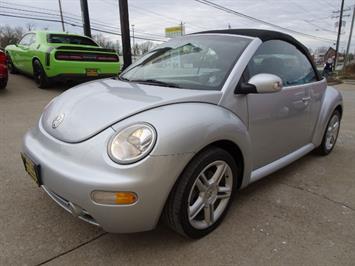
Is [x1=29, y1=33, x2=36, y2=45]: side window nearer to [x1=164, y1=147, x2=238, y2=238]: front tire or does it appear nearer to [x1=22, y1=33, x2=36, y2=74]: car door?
Result: [x1=22, y1=33, x2=36, y2=74]: car door

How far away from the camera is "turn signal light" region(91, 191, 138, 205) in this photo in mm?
1760

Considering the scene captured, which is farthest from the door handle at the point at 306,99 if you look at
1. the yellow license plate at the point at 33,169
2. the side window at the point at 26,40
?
the side window at the point at 26,40

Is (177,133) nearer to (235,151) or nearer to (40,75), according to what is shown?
(235,151)

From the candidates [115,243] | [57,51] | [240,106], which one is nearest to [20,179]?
[115,243]

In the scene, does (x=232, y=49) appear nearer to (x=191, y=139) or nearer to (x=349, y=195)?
(x=191, y=139)

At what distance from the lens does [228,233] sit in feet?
7.64

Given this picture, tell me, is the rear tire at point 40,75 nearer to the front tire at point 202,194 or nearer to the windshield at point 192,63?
the windshield at point 192,63

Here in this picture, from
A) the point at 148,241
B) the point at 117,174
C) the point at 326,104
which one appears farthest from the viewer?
the point at 326,104

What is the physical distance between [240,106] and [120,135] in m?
1.00

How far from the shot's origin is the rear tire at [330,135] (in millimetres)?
3928

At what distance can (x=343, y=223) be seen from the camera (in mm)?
2496

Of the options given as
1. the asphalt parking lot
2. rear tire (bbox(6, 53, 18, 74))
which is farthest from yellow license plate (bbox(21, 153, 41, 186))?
rear tire (bbox(6, 53, 18, 74))

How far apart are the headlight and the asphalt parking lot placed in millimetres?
707

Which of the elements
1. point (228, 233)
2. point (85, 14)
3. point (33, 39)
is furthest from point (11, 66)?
point (228, 233)
